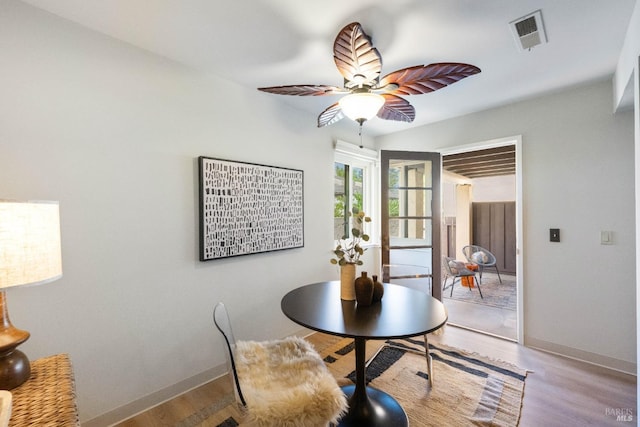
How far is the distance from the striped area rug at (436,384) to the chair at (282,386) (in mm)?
533

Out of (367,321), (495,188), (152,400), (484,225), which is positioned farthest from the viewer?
(495,188)

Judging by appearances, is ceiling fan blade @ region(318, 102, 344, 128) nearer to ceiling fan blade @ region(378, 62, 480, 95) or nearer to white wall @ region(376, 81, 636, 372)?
ceiling fan blade @ region(378, 62, 480, 95)

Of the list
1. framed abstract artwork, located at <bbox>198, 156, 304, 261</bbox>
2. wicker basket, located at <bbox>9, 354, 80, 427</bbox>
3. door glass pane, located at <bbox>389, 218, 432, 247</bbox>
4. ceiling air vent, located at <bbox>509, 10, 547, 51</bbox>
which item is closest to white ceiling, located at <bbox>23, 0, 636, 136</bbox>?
ceiling air vent, located at <bbox>509, 10, 547, 51</bbox>

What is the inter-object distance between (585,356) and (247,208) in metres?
3.03

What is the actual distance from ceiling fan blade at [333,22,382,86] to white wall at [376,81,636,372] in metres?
1.95

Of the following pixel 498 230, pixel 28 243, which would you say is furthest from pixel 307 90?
pixel 498 230

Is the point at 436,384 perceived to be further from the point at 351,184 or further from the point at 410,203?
the point at 351,184

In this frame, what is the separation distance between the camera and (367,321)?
4.46 feet

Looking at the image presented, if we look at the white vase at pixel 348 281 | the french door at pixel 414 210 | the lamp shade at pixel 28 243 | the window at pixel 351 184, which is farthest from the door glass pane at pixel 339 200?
the lamp shade at pixel 28 243

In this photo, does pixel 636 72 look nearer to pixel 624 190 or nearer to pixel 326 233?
pixel 624 190

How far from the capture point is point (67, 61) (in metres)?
1.48

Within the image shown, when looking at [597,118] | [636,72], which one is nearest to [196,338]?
[636,72]

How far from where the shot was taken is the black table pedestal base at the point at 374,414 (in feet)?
5.09

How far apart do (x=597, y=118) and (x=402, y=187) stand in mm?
1663
